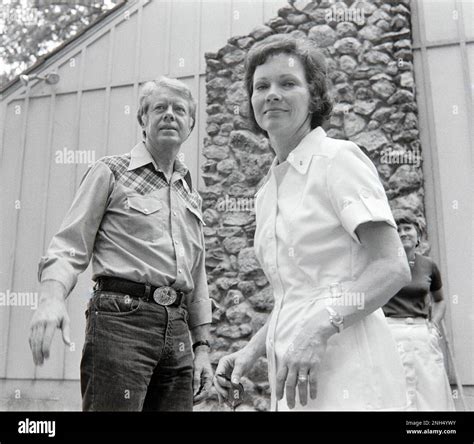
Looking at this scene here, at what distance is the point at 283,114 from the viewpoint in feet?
3.68

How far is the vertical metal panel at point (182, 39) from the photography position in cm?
493

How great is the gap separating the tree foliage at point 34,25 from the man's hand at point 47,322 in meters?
4.09

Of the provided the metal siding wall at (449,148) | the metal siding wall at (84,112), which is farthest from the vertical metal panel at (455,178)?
the metal siding wall at (84,112)

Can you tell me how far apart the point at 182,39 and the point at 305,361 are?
4.59m

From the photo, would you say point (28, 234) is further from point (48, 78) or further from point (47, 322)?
point (47, 322)

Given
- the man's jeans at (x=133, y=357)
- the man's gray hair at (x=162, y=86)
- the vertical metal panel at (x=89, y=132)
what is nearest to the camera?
the man's jeans at (x=133, y=357)

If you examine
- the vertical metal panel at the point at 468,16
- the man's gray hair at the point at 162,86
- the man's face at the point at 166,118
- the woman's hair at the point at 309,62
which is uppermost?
the vertical metal panel at the point at 468,16

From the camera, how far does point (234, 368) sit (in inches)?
46.8

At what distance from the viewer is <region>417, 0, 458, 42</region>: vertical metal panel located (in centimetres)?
425

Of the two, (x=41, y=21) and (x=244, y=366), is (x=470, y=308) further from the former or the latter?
(x=41, y=21)

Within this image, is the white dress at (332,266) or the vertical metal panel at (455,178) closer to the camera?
the white dress at (332,266)

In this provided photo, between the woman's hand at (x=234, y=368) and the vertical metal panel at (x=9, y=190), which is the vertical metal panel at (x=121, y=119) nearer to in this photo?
Result: the vertical metal panel at (x=9, y=190)

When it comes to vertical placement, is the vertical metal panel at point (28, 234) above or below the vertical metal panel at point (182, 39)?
below
